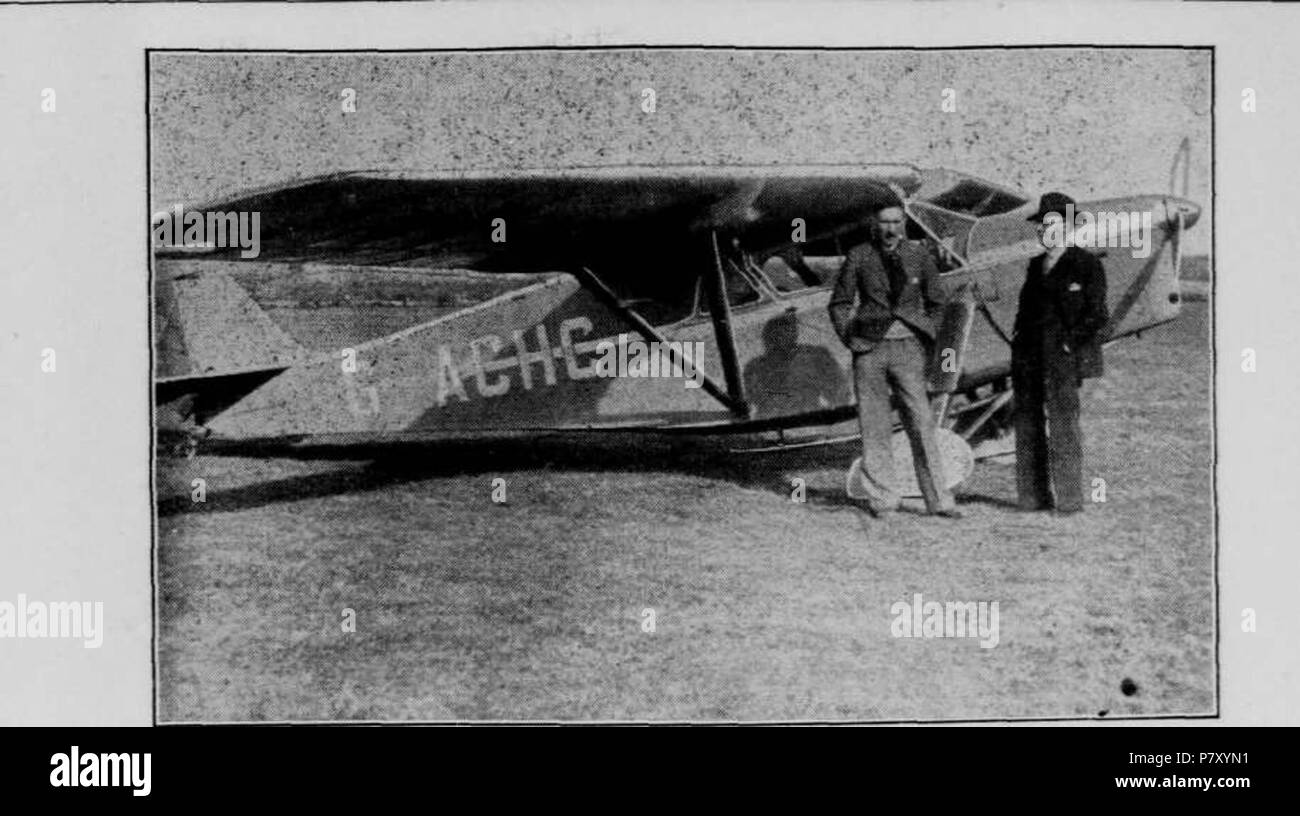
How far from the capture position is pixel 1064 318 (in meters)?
4.71

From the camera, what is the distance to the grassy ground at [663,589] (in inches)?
183

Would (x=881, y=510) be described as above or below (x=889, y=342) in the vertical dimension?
below

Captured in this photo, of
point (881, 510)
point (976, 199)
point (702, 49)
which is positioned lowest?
point (881, 510)

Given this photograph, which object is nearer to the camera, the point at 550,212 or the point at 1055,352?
the point at 550,212

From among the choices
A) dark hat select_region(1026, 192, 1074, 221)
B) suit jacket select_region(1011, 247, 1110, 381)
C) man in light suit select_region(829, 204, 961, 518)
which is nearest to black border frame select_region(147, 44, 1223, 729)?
suit jacket select_region(1011, 247, 1110, 381)

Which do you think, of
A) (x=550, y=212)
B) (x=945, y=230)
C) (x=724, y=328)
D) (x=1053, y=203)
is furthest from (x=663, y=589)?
(x=1053, y=203)

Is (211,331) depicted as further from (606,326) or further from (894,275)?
(894,275)

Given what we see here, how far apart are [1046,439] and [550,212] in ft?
6.73

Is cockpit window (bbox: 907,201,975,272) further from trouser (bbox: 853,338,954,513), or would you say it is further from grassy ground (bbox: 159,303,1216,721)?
grassy ground (bbox: 159,303,1216,721)

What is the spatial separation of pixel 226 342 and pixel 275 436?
0.40 metres
